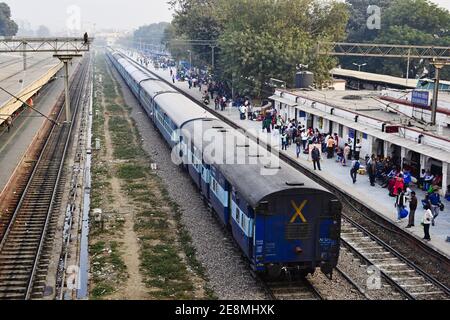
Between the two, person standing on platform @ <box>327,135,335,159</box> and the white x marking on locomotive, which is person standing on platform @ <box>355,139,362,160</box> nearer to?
person standing on platform @ <box>327,135,335,159</box>

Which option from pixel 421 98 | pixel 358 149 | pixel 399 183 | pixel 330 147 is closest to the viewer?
pixel 399 183

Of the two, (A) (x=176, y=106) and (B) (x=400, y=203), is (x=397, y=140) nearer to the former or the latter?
(B) (x=400, y=203)

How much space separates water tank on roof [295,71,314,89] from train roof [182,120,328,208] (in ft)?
69.4

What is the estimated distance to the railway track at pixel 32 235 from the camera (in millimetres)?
14102

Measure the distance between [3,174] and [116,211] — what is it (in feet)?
20.3

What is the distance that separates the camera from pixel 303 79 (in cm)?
4078

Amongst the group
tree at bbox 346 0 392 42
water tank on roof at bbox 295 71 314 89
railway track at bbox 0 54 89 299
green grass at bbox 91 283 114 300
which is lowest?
railway track at bbox 0 54 89 299

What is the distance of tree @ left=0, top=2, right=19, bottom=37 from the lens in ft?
424

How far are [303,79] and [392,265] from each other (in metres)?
26.7

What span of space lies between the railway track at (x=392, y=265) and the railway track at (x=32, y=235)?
807 centimetres

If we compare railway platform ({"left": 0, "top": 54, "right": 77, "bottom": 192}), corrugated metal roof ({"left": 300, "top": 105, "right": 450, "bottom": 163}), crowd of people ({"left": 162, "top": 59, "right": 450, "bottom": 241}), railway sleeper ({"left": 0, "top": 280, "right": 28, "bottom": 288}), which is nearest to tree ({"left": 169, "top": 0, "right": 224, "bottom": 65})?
railway platform ({"left": 0, "top": 54, "right": 77, "bottom": 192})

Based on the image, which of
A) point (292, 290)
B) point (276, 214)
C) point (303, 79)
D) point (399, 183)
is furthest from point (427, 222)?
point (303, 79)
